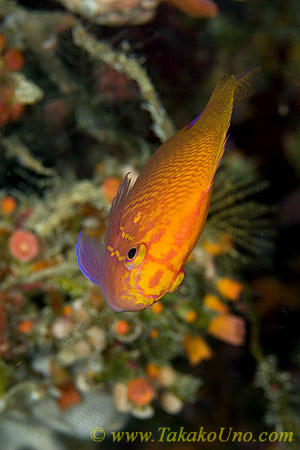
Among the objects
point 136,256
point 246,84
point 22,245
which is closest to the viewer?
point 136,256

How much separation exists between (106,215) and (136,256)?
195cm

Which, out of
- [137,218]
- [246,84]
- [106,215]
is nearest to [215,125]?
[246,84]

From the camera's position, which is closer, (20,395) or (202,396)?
(20,395)

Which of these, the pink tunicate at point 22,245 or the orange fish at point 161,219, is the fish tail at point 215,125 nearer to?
the orange fish at point 161,219

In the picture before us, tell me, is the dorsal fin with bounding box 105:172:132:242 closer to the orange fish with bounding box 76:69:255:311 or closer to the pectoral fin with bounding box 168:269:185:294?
the orange fish with bounding box 76:69:255:311

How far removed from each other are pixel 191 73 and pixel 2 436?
12.4 ft

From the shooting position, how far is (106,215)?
3096 millimetres

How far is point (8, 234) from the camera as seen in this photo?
293cm

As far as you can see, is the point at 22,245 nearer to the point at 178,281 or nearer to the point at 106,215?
the point at 106,215

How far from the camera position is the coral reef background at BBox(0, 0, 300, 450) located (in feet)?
9.37

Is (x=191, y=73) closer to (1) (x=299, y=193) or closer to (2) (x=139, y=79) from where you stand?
(2) (x=139, y=79)

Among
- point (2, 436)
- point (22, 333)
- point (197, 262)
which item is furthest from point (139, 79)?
point (2, 436)

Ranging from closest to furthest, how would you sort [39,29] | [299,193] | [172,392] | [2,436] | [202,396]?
[2,436]
[172,392]
[39,29]
[202,396]
[299,193]

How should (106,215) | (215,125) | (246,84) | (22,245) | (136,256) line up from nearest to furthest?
(136,256) < (215,125) < (246,84) < (22,245) < (106,215)
